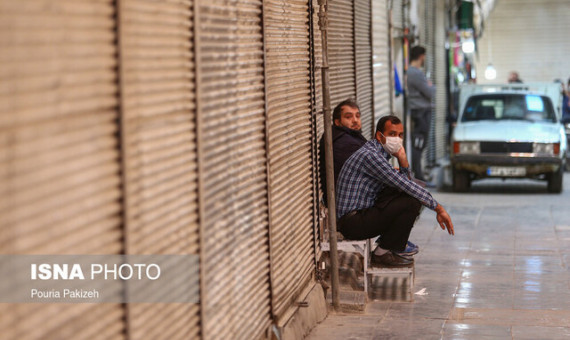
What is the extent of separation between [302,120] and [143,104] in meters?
3.84

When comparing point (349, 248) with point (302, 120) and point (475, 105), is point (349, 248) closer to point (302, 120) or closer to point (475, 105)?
point (302, 120)

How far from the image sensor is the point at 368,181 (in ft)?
26.1

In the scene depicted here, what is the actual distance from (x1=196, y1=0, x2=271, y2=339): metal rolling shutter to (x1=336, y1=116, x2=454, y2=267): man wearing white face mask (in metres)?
1.97

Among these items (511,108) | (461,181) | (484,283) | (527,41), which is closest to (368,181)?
(484,283)

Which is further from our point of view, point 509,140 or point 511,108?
point 511,108

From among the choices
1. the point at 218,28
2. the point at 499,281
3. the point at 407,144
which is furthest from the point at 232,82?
the point at 407,144

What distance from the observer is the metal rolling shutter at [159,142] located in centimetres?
363

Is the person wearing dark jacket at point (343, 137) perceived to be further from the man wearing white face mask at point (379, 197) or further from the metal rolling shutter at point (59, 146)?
the metal rolling shutter at point (59, 146)

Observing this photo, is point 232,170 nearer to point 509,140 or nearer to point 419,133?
point 509,140

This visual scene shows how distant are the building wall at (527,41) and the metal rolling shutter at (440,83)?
9.27 m

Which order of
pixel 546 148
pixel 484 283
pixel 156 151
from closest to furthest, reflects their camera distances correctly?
pixel 156 151 → pixel 484 283 → pixel 546 148

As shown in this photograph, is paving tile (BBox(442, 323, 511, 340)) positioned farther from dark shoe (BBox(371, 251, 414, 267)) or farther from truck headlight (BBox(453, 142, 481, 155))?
truck headlight (BBox(453, 142, 481, 155))

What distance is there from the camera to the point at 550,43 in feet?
107

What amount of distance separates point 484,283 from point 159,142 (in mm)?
5554
